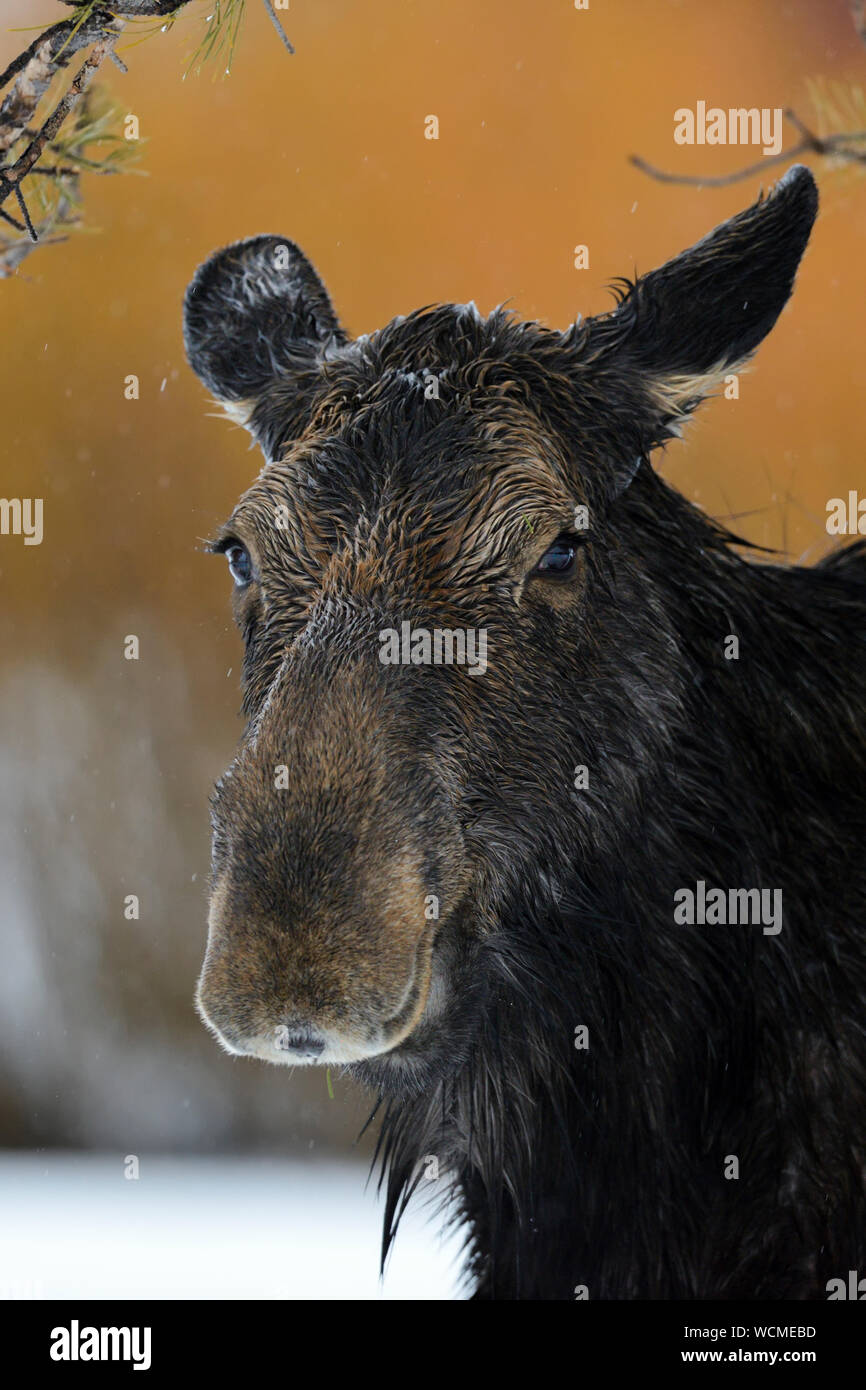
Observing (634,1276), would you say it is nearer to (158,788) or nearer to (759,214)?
(759,214)

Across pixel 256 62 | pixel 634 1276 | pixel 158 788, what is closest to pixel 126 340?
pixel 256 62

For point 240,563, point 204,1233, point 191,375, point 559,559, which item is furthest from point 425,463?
point 191,375

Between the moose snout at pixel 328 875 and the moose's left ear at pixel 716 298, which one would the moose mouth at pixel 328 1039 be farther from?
the moose's left ear at pixel 716 298

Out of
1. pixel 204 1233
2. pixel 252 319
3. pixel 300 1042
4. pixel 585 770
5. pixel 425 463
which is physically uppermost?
pixel 252 319

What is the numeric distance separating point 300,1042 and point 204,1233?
3692 mm

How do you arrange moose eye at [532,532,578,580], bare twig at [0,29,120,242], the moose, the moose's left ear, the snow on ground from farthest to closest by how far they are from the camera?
1. the snow on ground
2. the moose's left ear
3. bare twig at [0,29,120,242]
4. moose eye at [532,532,578,580]
5. the moose

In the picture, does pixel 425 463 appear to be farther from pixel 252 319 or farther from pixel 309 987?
pixel 309 987

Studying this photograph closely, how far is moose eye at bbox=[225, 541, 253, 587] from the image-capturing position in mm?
2658

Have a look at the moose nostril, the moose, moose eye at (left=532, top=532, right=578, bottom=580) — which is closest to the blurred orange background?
the moose

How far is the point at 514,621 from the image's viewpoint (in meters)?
2.45

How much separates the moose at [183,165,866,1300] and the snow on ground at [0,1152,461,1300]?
55cm

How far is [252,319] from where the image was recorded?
3135mm

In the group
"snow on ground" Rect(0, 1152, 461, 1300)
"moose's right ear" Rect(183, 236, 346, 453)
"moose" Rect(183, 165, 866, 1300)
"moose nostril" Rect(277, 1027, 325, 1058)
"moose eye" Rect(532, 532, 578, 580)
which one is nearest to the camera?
"moose nostril" Rect(277, 1027, 325, 1058)

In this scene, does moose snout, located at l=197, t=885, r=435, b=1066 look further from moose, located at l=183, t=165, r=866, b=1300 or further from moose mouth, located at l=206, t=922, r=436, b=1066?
moose, located at l=183, t=165, r=866, b=1300
